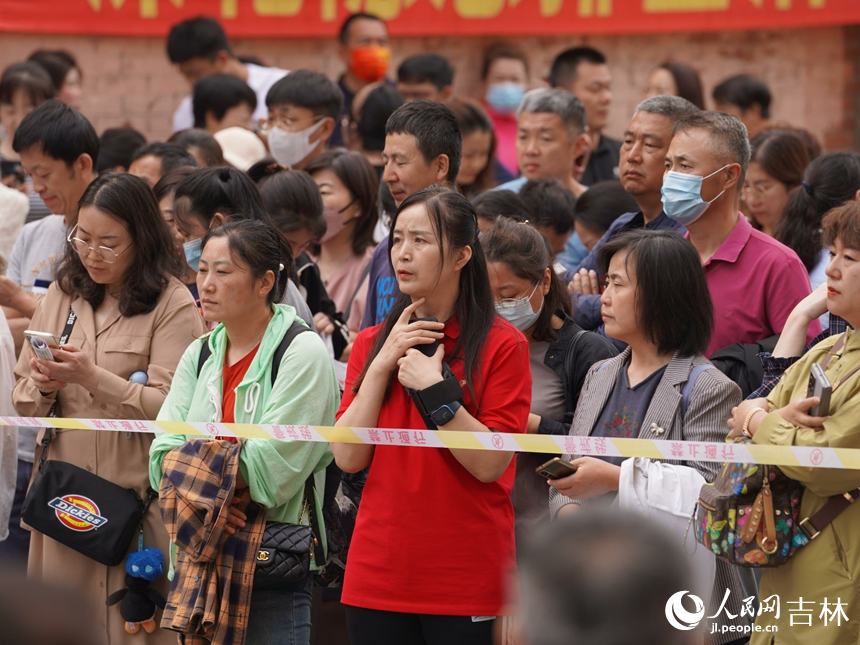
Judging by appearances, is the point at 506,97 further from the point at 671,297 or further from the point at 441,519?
the point at 441,519

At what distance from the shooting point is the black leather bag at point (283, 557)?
343 cm

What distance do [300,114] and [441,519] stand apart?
3.69 meters

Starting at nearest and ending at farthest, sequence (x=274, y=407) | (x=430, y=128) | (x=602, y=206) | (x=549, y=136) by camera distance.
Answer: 1. (x=274, y=407)
2. (x=430, y=128)
3. (x=602, y=206)
4. (x=549, y=136)

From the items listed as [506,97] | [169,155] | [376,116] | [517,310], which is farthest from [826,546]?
[506,97]

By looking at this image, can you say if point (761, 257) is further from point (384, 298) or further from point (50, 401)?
point (50, 401)

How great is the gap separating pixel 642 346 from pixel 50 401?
205 cm

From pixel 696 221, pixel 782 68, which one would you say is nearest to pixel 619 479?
pixel 696 221

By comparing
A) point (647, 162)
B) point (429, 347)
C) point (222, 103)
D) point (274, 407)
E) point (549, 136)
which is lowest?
point (274, 407)

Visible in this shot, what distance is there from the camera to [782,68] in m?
9.59

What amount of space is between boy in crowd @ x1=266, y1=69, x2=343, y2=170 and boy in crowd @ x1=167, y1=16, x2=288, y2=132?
2089 millimetres

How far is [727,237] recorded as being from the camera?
415cm

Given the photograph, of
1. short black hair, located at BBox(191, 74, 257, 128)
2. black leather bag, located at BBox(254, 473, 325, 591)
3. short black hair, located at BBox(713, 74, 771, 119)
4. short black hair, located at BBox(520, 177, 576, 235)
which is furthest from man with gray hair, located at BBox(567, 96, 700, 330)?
short black hair, located at BBox(713, 74, 771, 119)

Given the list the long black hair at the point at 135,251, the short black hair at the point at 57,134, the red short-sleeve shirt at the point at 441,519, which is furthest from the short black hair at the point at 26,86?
the red short-sleeve shirt at the point at 441,519

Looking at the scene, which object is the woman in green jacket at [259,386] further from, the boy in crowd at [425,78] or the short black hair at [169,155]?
the boy in crowd at [425,78]
